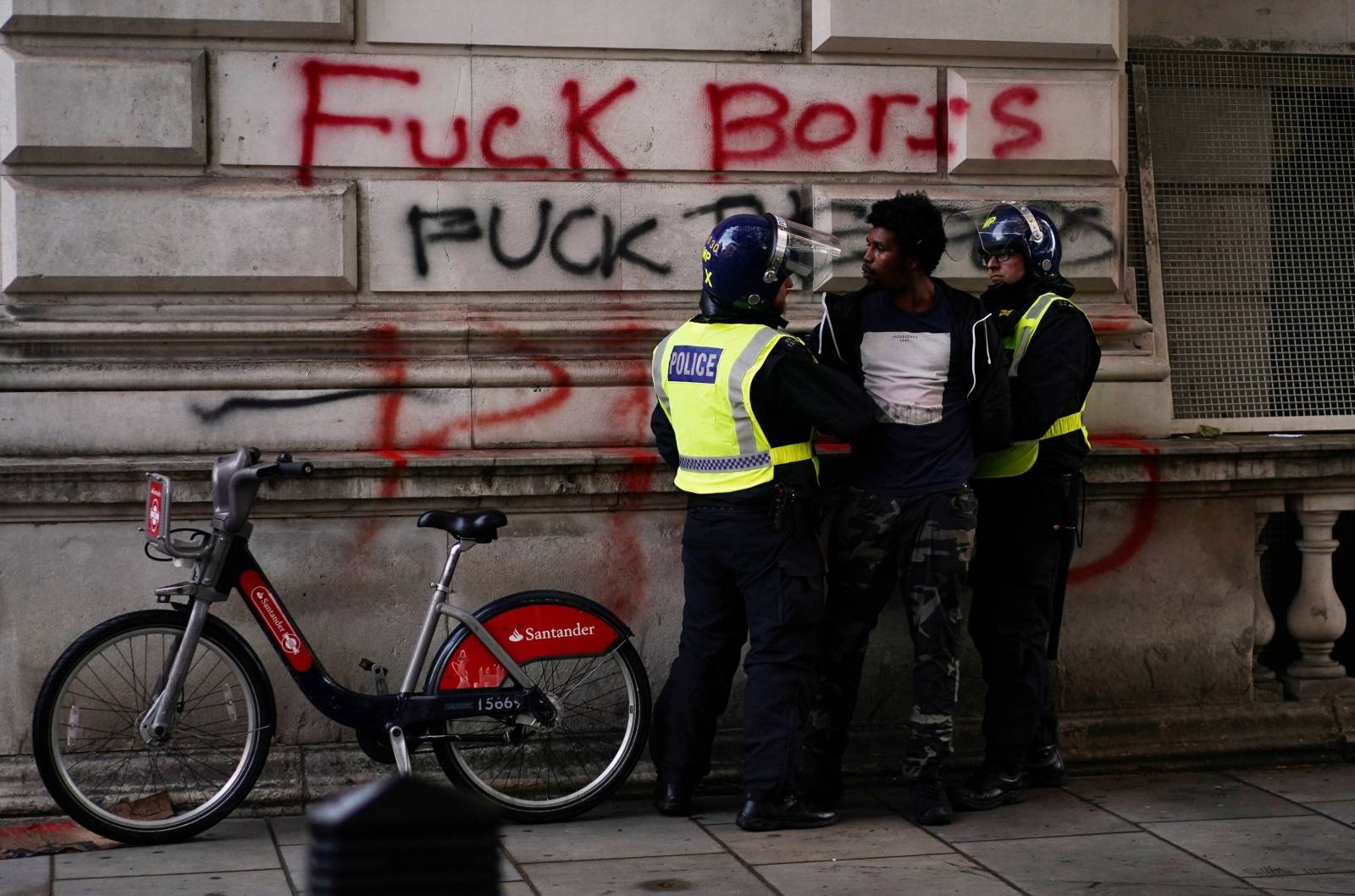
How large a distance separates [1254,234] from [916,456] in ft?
8.37

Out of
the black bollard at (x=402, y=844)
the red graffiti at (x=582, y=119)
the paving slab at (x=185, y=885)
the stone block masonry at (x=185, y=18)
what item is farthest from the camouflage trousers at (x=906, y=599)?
the black bollard at (x=402, y=844)

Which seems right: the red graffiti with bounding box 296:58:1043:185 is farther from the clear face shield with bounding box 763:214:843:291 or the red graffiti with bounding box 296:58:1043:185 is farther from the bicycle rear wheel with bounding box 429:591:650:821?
the bicycle rear wheel with bounding box 429:591:650:821

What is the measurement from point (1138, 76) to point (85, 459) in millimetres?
4451

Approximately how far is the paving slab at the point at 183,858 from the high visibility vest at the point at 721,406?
1.77 metres

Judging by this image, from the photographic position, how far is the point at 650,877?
497 centimetres

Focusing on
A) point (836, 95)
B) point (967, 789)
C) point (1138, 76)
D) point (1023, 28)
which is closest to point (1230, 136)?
point (1138, 76)

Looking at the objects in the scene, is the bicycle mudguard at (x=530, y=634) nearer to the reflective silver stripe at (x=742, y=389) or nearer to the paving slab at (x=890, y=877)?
the reflective silver stripe at (x=742, y=389)

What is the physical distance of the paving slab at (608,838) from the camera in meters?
5.25

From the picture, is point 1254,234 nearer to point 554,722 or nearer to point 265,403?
point 554,722

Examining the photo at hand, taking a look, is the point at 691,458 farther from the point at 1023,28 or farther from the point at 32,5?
the point at 32,5

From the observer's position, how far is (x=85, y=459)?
567 centimetres

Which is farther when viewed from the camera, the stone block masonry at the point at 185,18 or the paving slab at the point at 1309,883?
the stone block masonry at the point at 185,18

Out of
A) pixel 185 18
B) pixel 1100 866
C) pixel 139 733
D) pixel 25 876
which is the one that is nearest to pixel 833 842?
pixel 1100 866

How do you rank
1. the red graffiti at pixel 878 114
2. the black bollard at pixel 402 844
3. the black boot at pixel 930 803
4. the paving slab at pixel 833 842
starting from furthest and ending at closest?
the red graffiti at pixel 878 114 < the black boot at pixel 930 803 < the paving slab at pixel 833 842 < the black bollard at pixel 402 844
